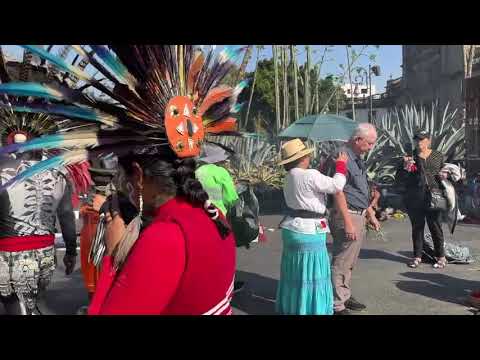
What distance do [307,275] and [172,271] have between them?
2927 mm

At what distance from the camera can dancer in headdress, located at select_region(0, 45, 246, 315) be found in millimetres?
1361

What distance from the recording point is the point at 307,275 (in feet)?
13.6

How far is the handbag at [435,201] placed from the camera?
591 centimetres

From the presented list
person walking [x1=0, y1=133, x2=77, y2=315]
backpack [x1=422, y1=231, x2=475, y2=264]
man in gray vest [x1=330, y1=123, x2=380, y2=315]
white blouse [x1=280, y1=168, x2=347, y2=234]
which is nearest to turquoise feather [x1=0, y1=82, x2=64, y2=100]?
person walking [x1=0, y1=133, x2=77, y2=315]

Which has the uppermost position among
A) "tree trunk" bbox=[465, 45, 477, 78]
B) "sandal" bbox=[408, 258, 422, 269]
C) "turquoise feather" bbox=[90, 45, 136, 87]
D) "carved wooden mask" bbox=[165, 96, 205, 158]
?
"tree trunk" bbox=[465, 45, 477, 78]

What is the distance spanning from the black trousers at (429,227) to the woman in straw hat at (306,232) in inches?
90.0

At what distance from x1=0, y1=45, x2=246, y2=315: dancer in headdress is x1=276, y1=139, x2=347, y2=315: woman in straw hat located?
2.45 metres

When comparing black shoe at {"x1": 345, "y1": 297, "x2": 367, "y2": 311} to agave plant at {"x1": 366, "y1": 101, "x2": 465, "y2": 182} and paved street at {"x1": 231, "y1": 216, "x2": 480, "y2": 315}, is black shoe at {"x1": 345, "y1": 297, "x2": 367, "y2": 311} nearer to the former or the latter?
paved street at {"x1": 231, "y1": 216, "x2": 480, "y2": 315}

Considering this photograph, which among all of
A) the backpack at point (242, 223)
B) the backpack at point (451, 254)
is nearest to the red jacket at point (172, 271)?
the backpack at point (242, 223)

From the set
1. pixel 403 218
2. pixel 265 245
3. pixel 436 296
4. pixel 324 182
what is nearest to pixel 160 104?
pixel 324 182

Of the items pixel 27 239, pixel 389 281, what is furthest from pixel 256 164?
pixel 27 239

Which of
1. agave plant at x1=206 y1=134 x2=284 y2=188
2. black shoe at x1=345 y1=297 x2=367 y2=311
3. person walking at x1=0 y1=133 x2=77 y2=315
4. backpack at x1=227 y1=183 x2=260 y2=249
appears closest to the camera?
person walking at x1=0 y1=133 x2=77 y2=315

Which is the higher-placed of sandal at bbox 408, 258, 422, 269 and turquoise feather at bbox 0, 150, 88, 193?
turquoise feather at bbox 0, 150, 88, 193

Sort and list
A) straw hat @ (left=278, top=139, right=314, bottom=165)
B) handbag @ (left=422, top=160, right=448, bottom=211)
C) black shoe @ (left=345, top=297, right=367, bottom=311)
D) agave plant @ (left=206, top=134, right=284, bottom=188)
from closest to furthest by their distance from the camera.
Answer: straw hat @ (left=278, top=139, right=314, bottom=165) → black shoe @ (left=345, top=297, right=367, bottom=311) → handbag @ (left=422, top=160, right=448, bottom=211) → agave plant @ (left=206, top=134, right=284, bottom=188)
